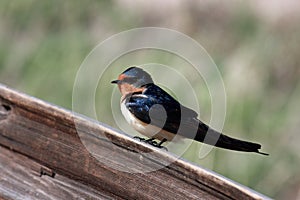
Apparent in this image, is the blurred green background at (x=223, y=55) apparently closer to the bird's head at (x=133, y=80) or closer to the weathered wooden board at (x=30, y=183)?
the bird's head at (x=133, y=80)

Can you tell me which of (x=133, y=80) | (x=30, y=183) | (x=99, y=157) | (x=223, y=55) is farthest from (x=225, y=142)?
(x=223, y=55)

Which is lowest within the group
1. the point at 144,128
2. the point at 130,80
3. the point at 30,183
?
the point at 30,183

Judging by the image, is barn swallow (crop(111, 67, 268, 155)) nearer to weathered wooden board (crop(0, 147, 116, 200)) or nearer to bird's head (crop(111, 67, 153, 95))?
bird's head (crop(111, 67, 153, 95))

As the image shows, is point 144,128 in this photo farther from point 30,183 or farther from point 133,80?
point 30,183

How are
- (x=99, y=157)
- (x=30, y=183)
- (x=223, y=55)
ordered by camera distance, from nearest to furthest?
(x=99, y=157) < (x=30, y=183) < (x=223, y=55)

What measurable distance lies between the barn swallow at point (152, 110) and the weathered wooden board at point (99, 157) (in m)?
0.44

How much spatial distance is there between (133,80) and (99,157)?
734 millimetres

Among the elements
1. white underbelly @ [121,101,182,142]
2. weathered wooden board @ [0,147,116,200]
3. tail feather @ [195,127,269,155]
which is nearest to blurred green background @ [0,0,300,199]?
white underbelly @ [121,101,182,142]

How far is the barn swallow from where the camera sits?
188cm

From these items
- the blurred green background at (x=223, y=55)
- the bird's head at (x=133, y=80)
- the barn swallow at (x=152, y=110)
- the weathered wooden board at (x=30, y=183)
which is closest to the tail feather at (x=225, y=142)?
the barn swallow at (x=152, y=110)

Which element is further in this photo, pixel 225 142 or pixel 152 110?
pixel 152 110

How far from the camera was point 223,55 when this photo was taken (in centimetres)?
337

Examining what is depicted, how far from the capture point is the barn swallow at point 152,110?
188 centimetres

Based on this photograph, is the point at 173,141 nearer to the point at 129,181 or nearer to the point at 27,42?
the point at 129,181
